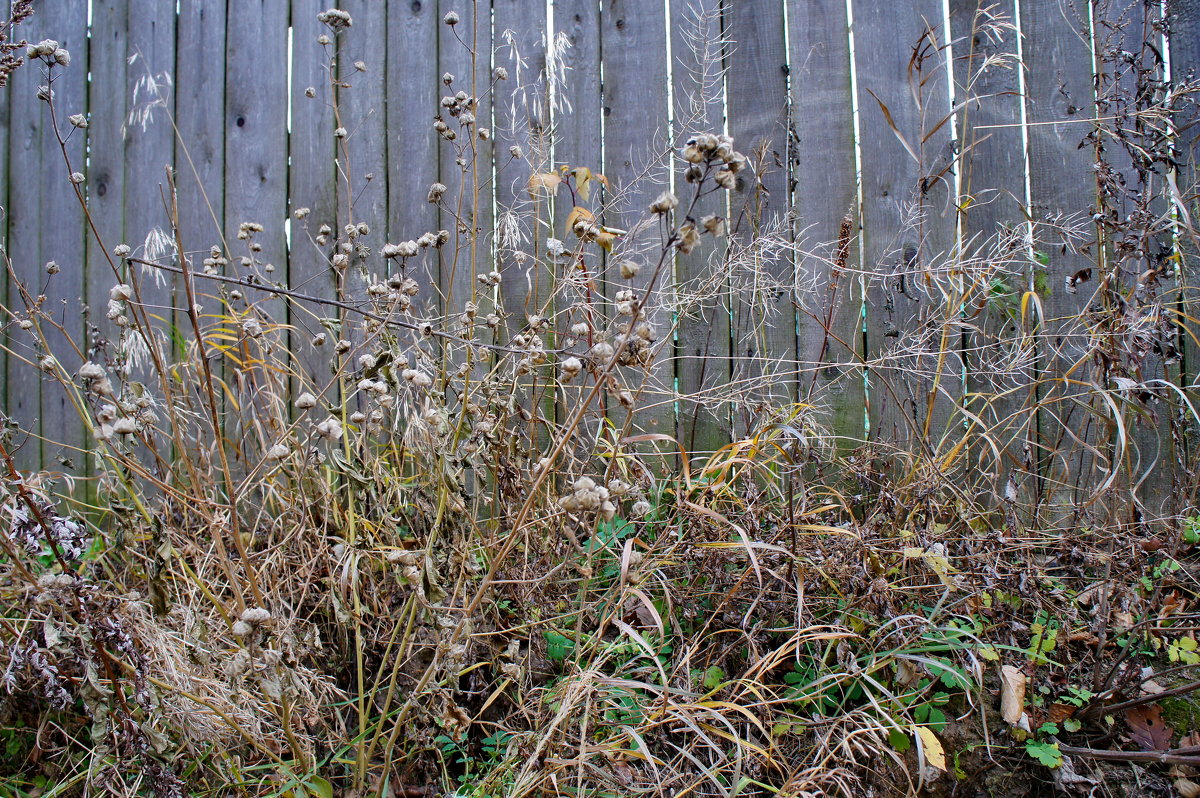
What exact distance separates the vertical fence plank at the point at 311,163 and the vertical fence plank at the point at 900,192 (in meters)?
1.85

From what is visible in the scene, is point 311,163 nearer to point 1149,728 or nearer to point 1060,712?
point 1060,712

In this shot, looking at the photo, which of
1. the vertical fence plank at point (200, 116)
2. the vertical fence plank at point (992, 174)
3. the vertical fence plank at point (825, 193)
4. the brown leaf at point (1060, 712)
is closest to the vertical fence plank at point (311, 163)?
the vertical fence plank at point (200, 116)

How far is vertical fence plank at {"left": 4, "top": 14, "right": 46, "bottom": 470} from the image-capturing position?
298 centimetres

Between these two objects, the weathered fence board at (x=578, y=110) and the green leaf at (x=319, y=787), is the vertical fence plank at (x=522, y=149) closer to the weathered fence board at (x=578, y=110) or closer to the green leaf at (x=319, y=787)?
the weathered fence board at (x=578, y=110)

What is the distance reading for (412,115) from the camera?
2.81m

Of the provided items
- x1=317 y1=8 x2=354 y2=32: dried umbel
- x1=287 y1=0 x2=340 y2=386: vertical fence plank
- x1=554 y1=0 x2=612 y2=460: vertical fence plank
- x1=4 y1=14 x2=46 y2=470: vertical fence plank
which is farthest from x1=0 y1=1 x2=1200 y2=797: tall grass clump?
x1=4 y1=14 x2=46 y2=470: vertical fence plank

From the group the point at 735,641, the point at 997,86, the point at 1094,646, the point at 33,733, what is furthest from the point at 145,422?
the point at 997,86

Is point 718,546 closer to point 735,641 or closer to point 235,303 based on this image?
point 735,641

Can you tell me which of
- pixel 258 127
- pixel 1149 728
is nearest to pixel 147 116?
pixel 258 127

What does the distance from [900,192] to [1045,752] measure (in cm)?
180

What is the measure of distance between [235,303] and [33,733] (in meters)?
1.51

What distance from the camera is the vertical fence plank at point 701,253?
2.58 metres

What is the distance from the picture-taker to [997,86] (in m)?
2.63

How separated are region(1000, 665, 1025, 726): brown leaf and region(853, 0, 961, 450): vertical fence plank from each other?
93 centimetres
